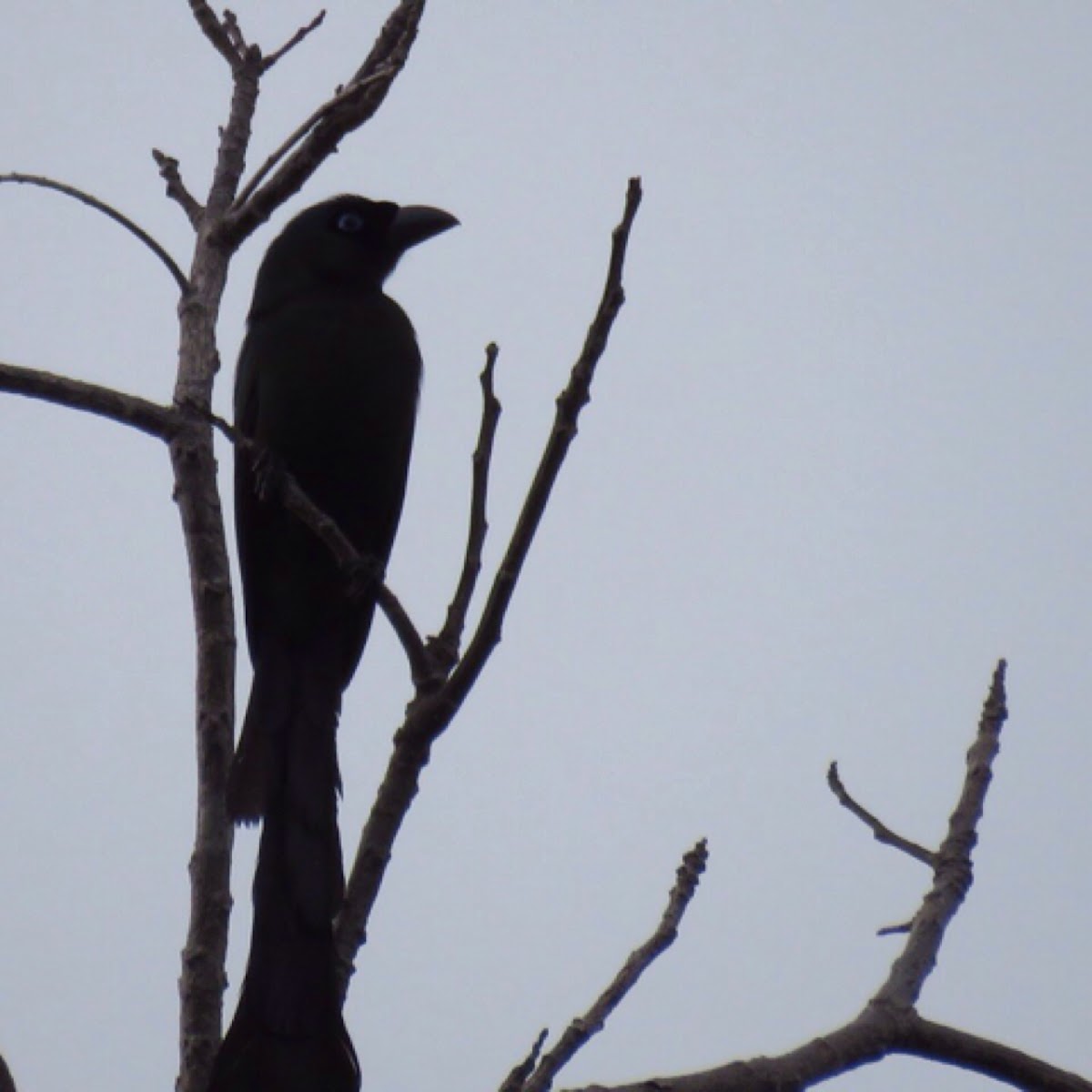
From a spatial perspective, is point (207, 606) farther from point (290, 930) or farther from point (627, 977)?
point (627, 977)

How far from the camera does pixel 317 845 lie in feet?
11.3

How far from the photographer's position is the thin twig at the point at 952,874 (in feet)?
10.2

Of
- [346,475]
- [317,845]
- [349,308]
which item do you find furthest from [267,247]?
[317,845]

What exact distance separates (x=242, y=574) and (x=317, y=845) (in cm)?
166

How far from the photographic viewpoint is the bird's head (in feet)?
18.7

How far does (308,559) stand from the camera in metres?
4.83

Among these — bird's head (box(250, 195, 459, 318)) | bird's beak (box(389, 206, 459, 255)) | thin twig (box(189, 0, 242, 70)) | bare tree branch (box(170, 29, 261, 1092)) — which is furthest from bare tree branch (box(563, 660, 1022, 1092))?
bird's beak (box(389, 206, 459, 255))

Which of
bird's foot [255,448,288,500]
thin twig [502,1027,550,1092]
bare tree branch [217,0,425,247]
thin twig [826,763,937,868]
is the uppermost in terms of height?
bare tree branch [217,0,425,247]

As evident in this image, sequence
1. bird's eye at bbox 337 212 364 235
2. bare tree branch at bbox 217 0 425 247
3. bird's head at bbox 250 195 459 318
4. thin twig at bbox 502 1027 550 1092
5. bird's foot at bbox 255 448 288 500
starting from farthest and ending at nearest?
bird's eye at bbox 337 212 364 235 < bird's head at bbox 250 195 459 318 < bird's foot at bbox 255 448 288 500 < bare tree branch at bbox 217 0 425 247 < thin twig at bbox 502 1027 550 1092

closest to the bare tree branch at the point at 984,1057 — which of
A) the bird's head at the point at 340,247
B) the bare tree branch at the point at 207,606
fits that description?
the bare tree branch at the point at 207,606

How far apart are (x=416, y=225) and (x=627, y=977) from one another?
12.0 ft

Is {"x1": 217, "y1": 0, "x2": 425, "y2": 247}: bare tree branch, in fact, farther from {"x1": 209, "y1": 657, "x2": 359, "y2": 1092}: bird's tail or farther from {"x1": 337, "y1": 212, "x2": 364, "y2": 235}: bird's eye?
{"x1": 337, "y1": 212, "x2": 364, "y2": 235}: bird's eye

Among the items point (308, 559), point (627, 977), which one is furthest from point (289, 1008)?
point (308, 559)

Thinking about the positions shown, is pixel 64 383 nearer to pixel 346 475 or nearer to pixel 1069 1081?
pixel 346 475
